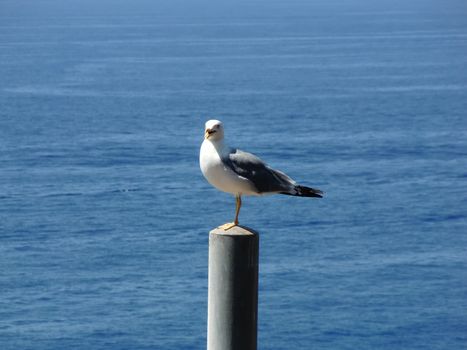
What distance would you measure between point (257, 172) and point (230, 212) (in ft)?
269

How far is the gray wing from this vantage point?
8992 millimetres

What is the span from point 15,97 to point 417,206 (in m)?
62.8

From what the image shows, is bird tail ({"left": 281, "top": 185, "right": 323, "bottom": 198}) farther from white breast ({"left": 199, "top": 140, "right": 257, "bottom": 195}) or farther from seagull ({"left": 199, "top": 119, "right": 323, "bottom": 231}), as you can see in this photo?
white breast ({"left": 199, "top": 140, "right": 257, "bottom": 195})

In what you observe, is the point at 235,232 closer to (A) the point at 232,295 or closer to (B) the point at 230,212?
(A) the point at 232,295

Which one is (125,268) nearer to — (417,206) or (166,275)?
(166,275)

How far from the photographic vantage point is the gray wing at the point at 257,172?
8.99 metres

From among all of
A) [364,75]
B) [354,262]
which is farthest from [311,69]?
[354,262]

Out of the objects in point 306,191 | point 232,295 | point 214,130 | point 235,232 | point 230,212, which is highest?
point 230,212

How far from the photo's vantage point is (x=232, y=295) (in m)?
7.62

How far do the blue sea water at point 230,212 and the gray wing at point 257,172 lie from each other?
5807 centimetres

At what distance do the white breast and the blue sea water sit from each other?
58.6 meters

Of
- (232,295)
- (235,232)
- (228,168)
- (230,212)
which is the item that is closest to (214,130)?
(228,168)

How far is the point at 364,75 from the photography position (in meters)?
165

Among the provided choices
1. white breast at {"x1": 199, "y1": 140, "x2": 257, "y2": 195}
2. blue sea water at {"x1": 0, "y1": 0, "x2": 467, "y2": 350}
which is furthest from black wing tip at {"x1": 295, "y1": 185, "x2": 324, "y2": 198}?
blue sea water at {"x1": 0, "y1": 0, "x2": 467, "y2": 350}
